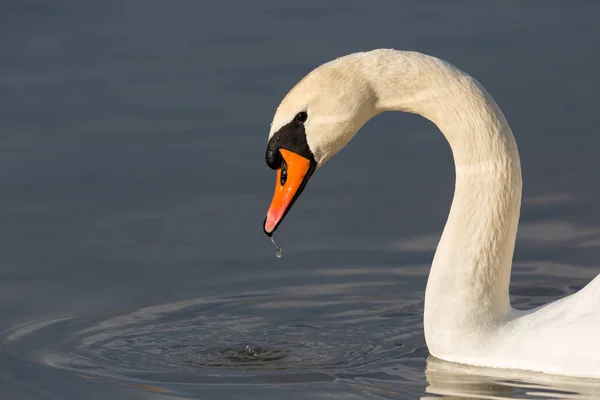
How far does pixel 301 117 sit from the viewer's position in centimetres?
701

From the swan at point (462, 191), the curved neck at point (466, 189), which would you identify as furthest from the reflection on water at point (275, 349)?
the curved neck at point (466, 189)

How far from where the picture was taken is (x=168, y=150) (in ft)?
33.6

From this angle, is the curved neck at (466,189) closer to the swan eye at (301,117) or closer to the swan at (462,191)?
the swan at (462,191)

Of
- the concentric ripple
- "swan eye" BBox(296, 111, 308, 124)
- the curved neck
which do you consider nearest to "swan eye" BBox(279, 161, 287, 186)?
"swan eye" BBox(296, 111, 308, 124)

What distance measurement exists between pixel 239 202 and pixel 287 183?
2.33 metres

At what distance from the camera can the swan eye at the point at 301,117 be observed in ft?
22.9

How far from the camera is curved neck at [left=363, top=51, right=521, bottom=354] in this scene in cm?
702

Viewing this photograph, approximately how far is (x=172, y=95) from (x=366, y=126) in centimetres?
147

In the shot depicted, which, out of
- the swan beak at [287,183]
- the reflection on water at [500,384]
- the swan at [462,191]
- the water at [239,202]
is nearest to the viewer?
the reflection on water at [500,384]

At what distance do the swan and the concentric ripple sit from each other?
0.44m

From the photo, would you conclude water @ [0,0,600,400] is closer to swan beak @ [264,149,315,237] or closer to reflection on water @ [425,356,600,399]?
reflection on water @ [425,356,600,399]

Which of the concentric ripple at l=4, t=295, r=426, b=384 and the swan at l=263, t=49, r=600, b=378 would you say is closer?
the swan at l=263, t=49, r=600, b=378

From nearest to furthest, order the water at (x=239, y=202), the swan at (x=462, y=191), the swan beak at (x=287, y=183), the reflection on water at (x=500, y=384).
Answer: the reflection on water at (x=500, y=384) → the swan at (x=462, y=191) → the swan beak at (x=287, y=183) → the water at (x=239, y=202)

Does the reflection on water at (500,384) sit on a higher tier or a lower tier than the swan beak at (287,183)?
lower
